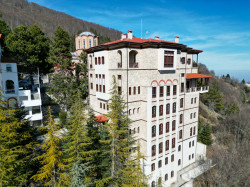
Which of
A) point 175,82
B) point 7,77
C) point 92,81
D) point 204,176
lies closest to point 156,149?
point 175,82

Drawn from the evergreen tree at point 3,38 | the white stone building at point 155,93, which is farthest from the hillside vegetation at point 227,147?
the evergreen tree at point 3,38

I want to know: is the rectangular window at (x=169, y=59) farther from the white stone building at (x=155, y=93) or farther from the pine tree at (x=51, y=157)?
the pine tree at (x=51, y=157)

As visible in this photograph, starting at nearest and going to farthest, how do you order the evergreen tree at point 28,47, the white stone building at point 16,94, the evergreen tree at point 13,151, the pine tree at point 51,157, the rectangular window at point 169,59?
the evergreen tree at point 13,151
the pine tree at point 51,157
the rectangular window at point 169,59
the white stone building at point 16,94
the evergreen tree at point 28,47

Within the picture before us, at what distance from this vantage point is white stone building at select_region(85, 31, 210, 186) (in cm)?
2047

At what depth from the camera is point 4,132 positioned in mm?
12023

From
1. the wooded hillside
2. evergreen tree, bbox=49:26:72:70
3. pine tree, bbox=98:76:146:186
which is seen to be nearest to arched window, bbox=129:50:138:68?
pine tree, bbox=98:76:146:186

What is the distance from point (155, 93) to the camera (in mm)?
21266

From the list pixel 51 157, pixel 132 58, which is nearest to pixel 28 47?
pixel 132 58

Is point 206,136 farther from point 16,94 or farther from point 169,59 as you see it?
point 16,94

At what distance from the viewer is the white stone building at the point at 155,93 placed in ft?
67.2

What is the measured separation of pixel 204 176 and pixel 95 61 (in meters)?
28.1

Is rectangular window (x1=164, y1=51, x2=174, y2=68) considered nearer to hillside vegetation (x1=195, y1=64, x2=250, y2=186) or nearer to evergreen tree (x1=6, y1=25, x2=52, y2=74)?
hillside vegetation (x1=195, y1=64, x2=250, y2=186)

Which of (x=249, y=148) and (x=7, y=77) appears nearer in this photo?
(x=7, y=77)

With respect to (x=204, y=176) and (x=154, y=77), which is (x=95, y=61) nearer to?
(x=154, y=77)
